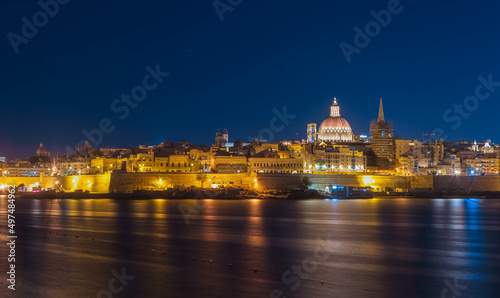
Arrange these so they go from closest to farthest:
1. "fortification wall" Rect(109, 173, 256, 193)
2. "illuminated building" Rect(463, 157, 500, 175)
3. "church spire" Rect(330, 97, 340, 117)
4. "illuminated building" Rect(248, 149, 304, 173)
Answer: "fortification wall" Rect(109, 173, 256, 193), "illuminated building" Rect(248, 149, 304, 173), "illuminated building" Rect(463, 157, 500, 175), "church spire" Rect(330, 97, 340, 117)

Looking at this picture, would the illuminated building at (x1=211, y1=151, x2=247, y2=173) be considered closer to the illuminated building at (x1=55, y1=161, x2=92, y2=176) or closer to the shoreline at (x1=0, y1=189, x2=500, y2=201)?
the shoreline at (x1=0, y1=189, x2=500, y2=201)

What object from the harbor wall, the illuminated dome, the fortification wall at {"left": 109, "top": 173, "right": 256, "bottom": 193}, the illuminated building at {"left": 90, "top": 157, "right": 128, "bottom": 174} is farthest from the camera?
the illuminated dome

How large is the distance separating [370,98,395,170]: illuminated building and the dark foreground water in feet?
87.0

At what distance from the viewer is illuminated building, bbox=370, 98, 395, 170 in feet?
144

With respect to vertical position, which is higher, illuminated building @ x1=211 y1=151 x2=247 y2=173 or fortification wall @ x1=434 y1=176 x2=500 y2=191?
illuminated building @ x1=211 y1=151 x2=247 y2=173

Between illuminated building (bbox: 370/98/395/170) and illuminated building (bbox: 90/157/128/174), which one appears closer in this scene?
illuminated building (bbox: 90/157/128/174)

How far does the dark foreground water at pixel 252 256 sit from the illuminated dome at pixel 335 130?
37.9 meters

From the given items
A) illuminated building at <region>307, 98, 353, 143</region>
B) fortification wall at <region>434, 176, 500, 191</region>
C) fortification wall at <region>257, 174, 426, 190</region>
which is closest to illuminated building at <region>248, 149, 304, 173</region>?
fortification wall at <region>257, 174, 426, 190</region>

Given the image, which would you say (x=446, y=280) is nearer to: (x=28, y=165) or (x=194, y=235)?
(x=194, y=235)

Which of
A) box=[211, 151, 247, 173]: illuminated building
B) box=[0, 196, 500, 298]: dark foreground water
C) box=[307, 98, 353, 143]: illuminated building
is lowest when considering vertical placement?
box=[0, 196, 500, 298]: dark foreground water

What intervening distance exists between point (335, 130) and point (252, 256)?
1849 inches

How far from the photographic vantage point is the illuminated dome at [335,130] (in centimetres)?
5544

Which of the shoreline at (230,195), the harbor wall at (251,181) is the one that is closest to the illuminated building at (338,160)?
the harbor wall at (251,181)

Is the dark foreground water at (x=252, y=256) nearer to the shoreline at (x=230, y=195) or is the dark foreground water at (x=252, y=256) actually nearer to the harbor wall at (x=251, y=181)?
the shoreline at (x=230, y=195)
